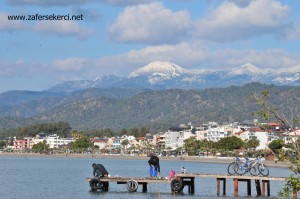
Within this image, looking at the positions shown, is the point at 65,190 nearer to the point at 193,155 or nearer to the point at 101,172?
the point at 101,172

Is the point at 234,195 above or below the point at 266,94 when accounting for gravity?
below

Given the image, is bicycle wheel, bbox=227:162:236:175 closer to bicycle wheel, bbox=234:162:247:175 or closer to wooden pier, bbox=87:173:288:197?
bicycle wheel, bbox=234:162:247:175

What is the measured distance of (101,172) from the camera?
162 ft

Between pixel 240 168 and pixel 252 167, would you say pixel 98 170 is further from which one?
pixel 252 167

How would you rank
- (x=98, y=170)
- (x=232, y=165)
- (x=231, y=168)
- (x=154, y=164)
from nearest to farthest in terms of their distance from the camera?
(x=154, y=164), (x=98, y=170), (x=232, y=165), (x=231, y=168)

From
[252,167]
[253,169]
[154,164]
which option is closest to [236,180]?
[253,169]

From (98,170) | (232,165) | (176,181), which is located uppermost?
(232,165)

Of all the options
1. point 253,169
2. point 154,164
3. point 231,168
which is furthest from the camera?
point 231,168

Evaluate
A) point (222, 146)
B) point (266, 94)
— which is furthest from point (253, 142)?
point (266, 94)

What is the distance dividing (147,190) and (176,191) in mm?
2963

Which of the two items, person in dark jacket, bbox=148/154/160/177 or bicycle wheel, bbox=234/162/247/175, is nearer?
person in dark jacket, bbox=148/154/160/177

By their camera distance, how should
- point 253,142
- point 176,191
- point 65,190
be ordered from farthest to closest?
point 253,142
point 65,190
point 176,191

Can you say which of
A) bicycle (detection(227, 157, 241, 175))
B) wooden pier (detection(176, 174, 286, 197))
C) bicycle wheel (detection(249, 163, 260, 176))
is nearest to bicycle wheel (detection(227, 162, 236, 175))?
bicycle (detection(227, 157, 241, 175))

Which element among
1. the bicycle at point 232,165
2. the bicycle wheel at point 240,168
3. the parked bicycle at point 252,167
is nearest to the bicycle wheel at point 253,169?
the parked bicycle at point 252,167
